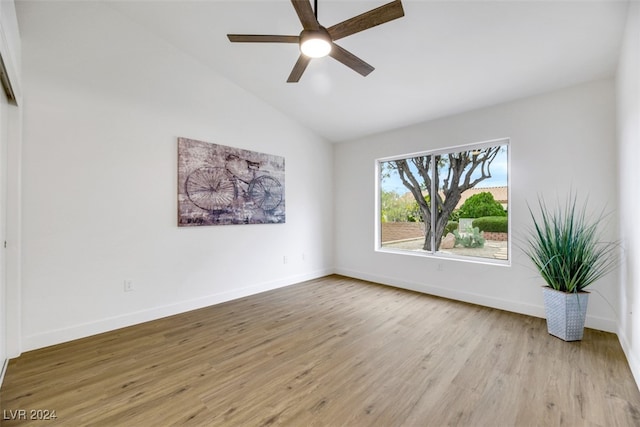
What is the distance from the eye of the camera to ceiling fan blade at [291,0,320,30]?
172cm

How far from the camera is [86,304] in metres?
2.77

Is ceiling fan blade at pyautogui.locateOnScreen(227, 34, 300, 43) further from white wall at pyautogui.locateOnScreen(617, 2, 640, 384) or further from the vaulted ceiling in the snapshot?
white wall at pyautogui.locateOnScreen(617, 2, 640, 384)

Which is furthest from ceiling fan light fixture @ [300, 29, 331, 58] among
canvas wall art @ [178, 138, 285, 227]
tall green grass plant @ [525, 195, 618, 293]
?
tall green grass plant @ [525, 195, 618, 293]

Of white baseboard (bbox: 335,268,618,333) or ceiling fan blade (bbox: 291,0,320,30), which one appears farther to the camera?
white baseboard (bbox: 335,268,618,333)

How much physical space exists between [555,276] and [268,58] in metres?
3.95

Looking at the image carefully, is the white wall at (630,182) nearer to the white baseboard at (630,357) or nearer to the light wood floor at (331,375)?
the white baseboard at (630,357)

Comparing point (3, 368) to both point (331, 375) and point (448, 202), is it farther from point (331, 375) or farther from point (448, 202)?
point (448, 202)

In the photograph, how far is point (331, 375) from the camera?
2098mm

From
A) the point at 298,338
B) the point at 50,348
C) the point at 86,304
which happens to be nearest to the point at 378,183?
the point at 298,338

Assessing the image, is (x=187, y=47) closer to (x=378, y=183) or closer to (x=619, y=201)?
(x=378, y=183)

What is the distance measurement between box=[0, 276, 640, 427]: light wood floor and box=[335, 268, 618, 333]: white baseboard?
0.36 feet

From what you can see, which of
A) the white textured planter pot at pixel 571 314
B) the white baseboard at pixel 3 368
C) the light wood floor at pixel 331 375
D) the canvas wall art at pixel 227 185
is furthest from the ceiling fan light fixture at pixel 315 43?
the white baseboard at pixel 3 368

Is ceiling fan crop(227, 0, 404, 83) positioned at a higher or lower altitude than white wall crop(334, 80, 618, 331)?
higher

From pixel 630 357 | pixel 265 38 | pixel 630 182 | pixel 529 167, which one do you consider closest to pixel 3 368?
pixel 265 38
